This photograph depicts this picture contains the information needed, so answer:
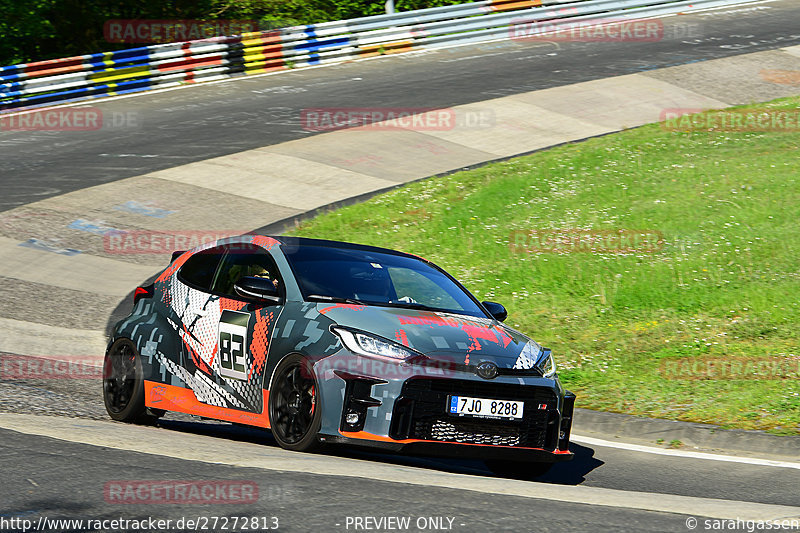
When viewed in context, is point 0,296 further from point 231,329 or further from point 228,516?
point 228,516

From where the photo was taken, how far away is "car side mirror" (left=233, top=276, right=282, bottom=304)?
24.0ft

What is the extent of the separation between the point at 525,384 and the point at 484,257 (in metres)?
7.41

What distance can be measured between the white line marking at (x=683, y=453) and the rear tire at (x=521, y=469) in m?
1.15

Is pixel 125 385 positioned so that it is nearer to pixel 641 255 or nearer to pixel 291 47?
pixel 641 255

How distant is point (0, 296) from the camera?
13047mm

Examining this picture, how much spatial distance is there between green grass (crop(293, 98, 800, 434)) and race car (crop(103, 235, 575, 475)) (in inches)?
93.6

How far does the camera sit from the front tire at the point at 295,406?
6.74 metres

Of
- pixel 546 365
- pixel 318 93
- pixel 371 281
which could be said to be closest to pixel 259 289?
pixel 371 281

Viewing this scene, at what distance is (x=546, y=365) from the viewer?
283 inches

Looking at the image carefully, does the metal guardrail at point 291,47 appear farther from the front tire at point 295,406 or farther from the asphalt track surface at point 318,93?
the front tire at point 295,406

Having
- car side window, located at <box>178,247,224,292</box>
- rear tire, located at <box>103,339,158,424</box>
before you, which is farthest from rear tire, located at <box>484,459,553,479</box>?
rear tire, located at <box>103,339,158,424</box>

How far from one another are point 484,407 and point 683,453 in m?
→ 2.39

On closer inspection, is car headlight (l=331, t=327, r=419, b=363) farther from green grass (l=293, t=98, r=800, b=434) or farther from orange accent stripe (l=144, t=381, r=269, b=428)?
green grass (l=293, t=98, r=800, b=434)

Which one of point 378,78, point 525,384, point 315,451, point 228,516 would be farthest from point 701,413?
point 378,78
